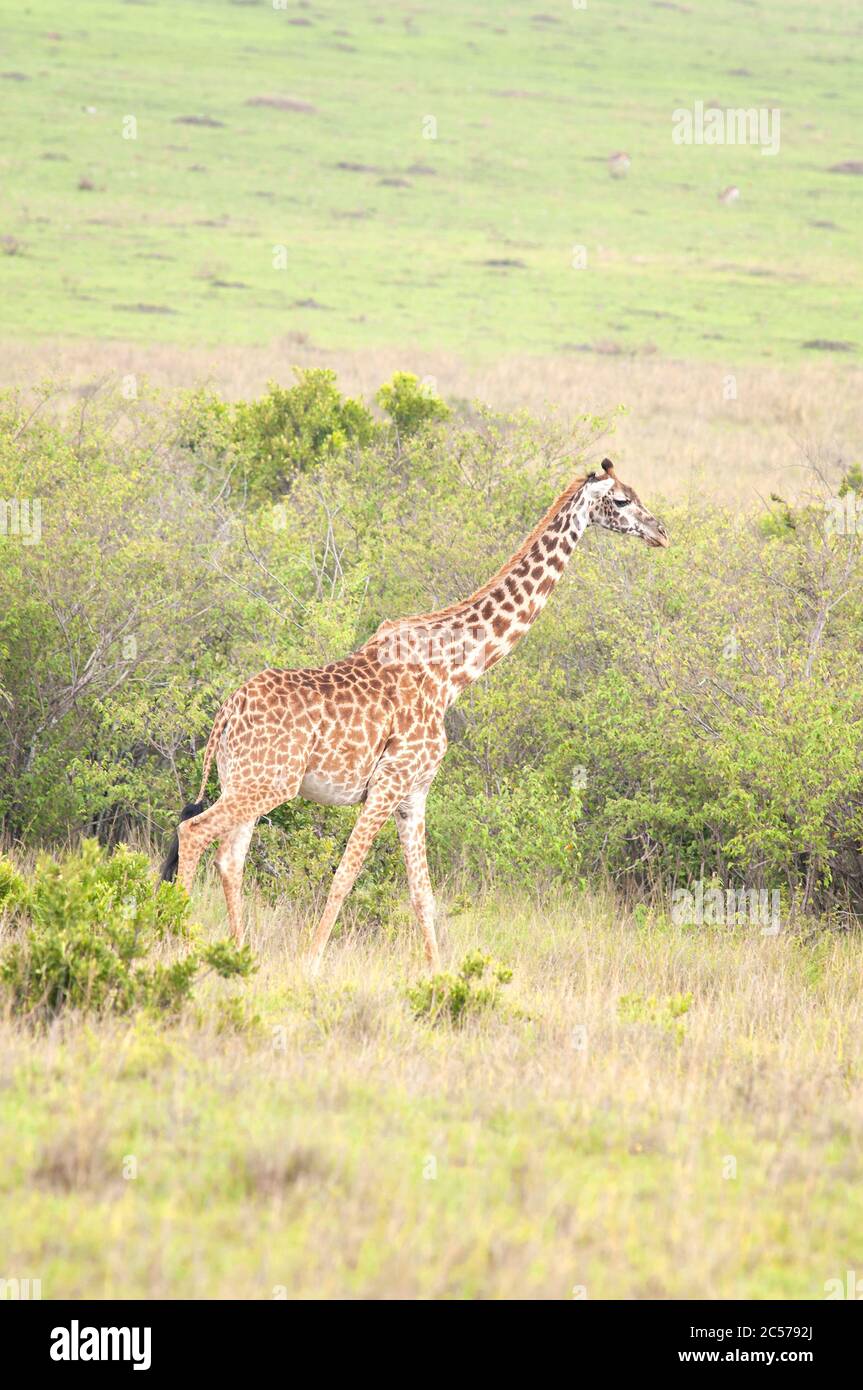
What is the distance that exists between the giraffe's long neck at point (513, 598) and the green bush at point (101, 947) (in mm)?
2263

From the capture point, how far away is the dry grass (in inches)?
1008

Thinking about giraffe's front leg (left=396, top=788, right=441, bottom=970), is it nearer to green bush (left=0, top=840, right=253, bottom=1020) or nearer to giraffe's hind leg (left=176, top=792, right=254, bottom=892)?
giraffe's hind leg (left=176, top=792, right=254, bottom=892)

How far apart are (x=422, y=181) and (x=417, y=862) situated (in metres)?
51.9

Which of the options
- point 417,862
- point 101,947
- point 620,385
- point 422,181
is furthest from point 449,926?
point 422,181

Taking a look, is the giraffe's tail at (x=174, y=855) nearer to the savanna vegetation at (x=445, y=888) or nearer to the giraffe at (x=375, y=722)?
the giraffe at (x=375, y=722)

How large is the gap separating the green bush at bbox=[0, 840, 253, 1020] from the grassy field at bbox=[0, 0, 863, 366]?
1068 inches

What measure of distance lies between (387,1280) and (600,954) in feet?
15.0

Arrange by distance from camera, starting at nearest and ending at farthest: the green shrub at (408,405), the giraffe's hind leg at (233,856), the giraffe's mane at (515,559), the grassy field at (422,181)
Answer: the giraffe's hind leg at (233,856), the giraffe's mane at (515,559), the green shrub at (408,405), the grassy field at (422,181)

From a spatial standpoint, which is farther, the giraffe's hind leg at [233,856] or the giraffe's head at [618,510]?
the giraffe's head at [618,510]

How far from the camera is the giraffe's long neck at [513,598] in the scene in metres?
9.13

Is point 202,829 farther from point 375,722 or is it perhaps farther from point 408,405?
point 408,405

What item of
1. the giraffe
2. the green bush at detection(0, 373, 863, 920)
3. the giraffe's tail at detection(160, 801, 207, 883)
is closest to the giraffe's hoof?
the giraffe

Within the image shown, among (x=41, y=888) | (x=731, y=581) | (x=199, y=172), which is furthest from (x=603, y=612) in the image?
(x=199, y=172)

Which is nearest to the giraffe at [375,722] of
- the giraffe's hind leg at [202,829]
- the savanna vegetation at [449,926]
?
the giraffe's hind leg at [202,829]
